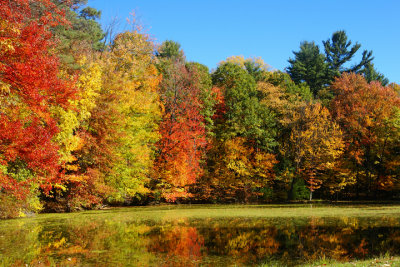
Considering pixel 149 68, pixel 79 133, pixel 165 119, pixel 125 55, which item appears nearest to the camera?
pixel 79 133

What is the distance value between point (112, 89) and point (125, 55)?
25.0 ft

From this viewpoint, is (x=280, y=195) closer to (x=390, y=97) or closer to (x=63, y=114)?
(x=390, y=97)

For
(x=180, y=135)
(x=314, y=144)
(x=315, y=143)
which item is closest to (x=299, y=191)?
(x=314, y=144)

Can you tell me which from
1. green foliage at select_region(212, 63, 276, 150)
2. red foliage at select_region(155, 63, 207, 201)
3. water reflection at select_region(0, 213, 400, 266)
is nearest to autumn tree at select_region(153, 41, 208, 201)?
red foliage at select_region(155, 63, 207, 201)

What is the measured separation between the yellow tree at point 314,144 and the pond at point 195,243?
2275 cm

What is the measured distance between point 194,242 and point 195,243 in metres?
0.21

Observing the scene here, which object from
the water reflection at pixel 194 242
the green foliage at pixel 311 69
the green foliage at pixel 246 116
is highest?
the green foliage at pixel 311 69

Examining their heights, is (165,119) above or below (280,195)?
above

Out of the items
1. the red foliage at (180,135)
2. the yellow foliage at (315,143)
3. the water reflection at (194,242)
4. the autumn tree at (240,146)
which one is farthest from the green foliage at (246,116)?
the water reflection at (194,242)

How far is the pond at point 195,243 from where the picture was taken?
1294 cm

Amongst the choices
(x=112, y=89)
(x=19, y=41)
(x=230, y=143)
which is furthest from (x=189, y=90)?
(x=19, y=41)

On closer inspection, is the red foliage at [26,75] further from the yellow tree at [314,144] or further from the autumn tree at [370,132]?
the autumn tree at [370,132]

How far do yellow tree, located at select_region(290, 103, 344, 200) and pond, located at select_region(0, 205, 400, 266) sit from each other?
74.6 feet

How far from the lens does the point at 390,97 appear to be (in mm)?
48594
